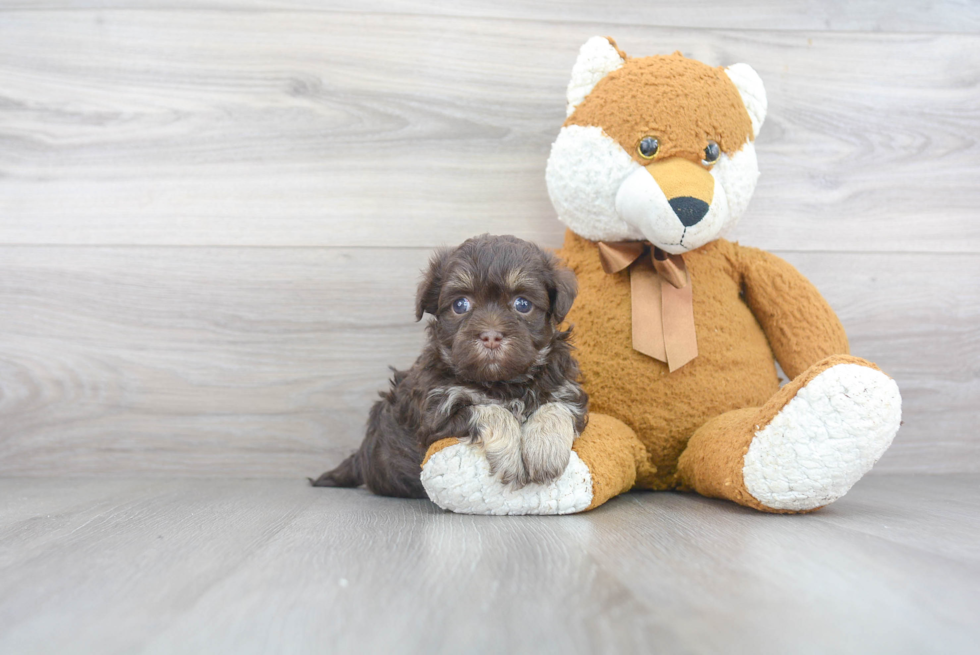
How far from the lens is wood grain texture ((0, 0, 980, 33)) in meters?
2.24

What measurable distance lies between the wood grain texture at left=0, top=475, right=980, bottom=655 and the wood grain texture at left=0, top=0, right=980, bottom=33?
1.58 m

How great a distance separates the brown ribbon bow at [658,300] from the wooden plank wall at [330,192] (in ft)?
1.59

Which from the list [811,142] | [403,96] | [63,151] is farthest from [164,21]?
[811,142]

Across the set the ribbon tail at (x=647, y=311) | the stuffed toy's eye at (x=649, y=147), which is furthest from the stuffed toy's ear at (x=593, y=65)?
the ribbon tail at (x=647, y=311)

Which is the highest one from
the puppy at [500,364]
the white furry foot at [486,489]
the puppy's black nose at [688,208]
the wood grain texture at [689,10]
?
the wood grain texture at [689,10]

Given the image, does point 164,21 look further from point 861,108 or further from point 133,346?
point 861,108

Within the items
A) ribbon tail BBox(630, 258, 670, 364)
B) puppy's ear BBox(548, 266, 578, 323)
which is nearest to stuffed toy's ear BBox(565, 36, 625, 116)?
ribbon tail BBox(630, 258, 670, 364)

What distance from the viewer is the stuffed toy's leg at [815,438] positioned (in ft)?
4.53

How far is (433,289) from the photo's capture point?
1.62 m

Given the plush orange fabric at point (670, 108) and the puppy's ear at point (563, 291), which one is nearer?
the puppy's ear at point (563, 291)

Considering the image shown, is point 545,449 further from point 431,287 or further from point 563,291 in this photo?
point 431,287

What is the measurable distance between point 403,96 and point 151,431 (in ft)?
4.40

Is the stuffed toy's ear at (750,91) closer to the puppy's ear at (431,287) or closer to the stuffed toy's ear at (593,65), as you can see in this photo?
the stuffed toy's ear at (593,65)

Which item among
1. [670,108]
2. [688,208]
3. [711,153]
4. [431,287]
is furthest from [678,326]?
[431,287]
